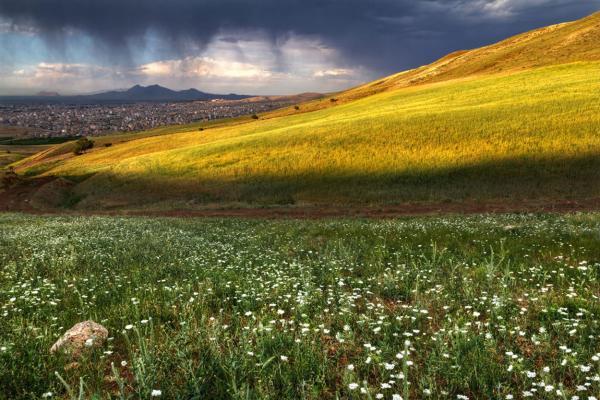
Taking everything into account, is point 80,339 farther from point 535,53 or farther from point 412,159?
point 535,53

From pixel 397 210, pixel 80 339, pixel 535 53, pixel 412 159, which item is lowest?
pixel 397 210

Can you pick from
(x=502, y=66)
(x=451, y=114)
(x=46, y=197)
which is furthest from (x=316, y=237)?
(x=502, y=66)

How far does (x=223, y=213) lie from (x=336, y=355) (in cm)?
3476

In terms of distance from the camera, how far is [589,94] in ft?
178

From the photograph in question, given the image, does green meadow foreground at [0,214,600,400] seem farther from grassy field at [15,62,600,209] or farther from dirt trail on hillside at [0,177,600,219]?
grassy field at [15,62,600,209]

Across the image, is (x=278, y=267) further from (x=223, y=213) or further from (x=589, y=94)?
(x=589, y=94)

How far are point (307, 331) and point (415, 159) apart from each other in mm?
43106

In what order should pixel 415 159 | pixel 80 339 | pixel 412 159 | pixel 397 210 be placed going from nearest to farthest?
pixel 80 339 → pixel 397 210 → pixel 415 159 → pixel 412 159

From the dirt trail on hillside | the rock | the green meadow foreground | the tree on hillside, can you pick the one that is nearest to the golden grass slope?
the dirt trail on hillside

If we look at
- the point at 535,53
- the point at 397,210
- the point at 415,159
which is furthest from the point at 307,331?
the point at 535,53

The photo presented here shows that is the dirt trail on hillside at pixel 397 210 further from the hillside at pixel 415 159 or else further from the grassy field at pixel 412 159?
the grassy field at pixel 412 159

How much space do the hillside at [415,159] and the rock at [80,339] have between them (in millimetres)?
34797

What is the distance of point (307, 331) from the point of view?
6.42m

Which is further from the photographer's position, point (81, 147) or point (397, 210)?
point (81, 147)
